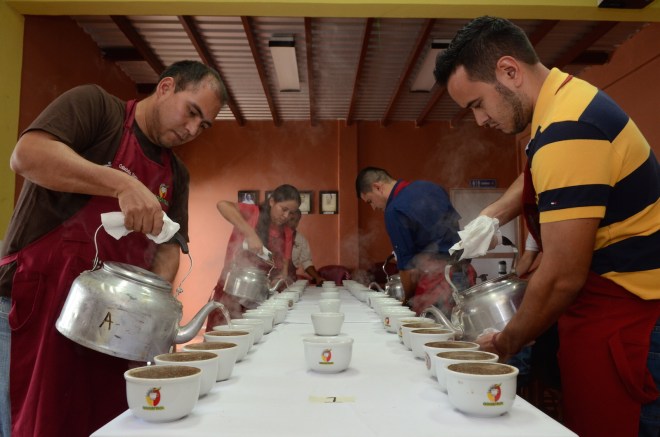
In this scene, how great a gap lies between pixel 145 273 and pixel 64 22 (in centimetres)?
401

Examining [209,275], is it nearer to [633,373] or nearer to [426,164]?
[426,164]

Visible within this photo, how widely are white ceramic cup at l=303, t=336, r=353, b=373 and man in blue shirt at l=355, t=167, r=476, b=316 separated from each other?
5.63 feet

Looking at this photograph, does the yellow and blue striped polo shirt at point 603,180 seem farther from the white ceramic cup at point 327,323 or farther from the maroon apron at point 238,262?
the maroon apron at point 238,262

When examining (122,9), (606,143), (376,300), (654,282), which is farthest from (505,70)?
(122,9)

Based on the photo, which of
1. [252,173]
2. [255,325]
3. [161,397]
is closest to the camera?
[161,397]

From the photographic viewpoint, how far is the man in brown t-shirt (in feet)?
4.42

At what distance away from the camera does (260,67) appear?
5.30 meters

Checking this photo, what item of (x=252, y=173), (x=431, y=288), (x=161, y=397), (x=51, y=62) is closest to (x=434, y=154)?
(x=252, y=173)

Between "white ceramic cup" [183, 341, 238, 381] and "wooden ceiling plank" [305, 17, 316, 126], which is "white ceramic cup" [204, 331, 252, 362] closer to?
"white ceramic cup" [183, 341, 238, 381]

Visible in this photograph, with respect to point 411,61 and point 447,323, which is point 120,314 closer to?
point 447,323

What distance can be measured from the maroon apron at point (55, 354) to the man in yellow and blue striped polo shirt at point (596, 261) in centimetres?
120

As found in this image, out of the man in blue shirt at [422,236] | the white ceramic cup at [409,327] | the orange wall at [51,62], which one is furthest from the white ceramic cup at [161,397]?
the orange wall at [51,62]

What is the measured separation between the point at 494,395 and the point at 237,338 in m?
0.74

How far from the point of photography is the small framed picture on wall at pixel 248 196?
7328 millimetres
